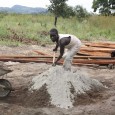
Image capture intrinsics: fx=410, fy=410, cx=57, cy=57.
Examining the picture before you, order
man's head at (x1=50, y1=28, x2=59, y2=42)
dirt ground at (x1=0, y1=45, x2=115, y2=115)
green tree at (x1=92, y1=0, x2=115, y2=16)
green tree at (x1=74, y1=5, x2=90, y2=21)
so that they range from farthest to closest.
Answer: green tree at (x1=92, y1=0, x2=115, y2=16)
green tree at (x1=74, y1=5, x2=90, y2=21)
man's head at (x1=50, y1=28, x2=59, y2=42)
dirt ground at (x1=0, y1=45, x2=115, y2=115)

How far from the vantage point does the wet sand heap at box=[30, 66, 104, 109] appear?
841 cm

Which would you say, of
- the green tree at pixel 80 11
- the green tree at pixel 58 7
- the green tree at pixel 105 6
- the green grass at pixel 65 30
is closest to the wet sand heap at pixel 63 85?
the green grass at pixel 65 30

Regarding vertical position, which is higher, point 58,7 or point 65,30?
point 58,7

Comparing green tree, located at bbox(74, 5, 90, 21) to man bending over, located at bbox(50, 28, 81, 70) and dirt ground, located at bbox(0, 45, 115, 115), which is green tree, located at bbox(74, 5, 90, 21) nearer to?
dirt ground, located at bbox(0, 45, 115, 115)

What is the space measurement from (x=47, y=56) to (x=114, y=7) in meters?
28.8

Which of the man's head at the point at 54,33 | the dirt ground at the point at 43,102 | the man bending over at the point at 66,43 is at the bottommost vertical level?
the dirt ground at the point at 43,102

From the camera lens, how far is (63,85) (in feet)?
28.8

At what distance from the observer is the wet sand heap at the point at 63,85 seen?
8406 mm

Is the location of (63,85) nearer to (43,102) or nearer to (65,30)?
(43,102)

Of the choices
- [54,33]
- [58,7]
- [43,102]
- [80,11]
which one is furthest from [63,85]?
[80,11]

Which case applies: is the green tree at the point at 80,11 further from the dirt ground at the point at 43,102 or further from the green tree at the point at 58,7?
the dirt ground at the point at 43,102

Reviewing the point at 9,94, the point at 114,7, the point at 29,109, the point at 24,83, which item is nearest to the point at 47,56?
the point at 24,83

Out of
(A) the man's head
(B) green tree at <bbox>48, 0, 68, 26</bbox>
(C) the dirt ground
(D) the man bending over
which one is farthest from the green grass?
(A) the man's head

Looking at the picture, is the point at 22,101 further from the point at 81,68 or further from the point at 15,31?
the point at 15,31
